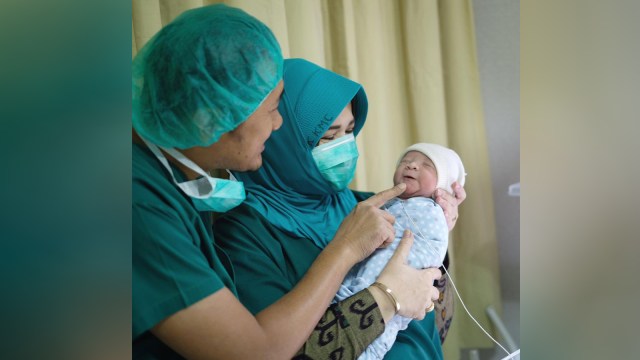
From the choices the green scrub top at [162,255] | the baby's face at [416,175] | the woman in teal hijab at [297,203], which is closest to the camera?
the green scrub top at [162,255]

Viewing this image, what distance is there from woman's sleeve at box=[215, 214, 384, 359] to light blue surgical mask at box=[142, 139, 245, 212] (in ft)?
0.11

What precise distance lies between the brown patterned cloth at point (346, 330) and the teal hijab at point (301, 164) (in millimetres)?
131

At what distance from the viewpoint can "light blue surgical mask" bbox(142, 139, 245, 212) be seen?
0.98 m

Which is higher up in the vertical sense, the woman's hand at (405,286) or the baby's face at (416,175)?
the baby's face at (416,175)

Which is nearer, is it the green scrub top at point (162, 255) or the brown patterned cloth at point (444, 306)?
→ the green scrub top at point (162, 255)

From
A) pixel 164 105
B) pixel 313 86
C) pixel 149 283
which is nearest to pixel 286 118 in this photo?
pixel 313 86

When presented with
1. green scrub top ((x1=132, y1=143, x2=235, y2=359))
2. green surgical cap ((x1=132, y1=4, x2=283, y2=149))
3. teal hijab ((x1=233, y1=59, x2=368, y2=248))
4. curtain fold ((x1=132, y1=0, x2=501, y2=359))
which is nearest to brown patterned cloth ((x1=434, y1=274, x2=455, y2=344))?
curtain fold ((x1=132, y1=0, x2=501, y2=359))

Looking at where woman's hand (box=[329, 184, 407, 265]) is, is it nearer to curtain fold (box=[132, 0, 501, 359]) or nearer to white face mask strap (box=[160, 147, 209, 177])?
curtain fold (box=[132, 0, 501, 359])

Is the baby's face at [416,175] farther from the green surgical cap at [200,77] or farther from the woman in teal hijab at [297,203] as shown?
the green surgical cap at [200,77]

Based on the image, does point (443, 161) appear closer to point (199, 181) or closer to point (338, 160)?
point (338, 160)

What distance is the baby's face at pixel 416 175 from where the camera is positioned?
3.84 feet

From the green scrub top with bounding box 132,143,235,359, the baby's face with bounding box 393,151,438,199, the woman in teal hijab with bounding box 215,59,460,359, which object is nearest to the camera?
the green scrub top with bounding box 132,143,235,359

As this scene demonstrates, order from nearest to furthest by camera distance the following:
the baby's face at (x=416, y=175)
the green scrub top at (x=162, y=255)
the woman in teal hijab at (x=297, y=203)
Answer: the green scrub top at (x=162, y=255)
the woman in teal hijab at (x=297, y=203)
the baby's face at (x=416, y=175)

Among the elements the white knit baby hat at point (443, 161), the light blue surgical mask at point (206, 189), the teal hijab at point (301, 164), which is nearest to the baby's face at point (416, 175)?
the white knit baby hat at point (443, 161)
